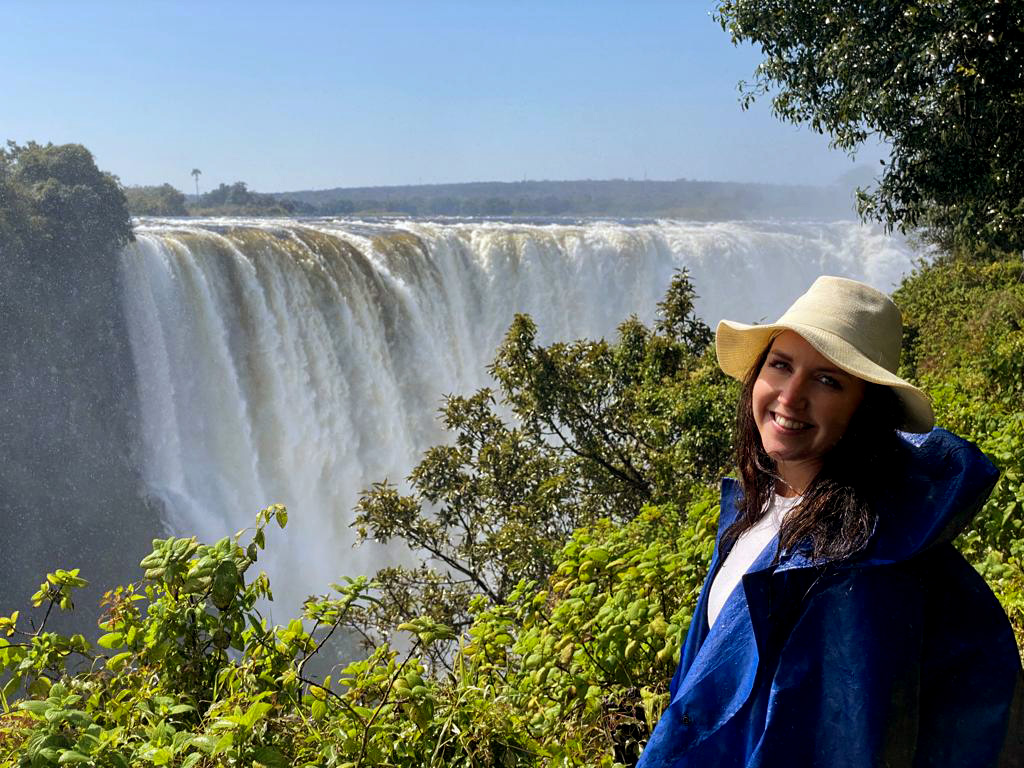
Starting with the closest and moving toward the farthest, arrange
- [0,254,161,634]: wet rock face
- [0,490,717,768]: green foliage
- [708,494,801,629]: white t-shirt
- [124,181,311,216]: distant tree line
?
1. [708,494,801,629]: white t-shirt
2. [0,490,717,768]: green foliage
3. [0,254,161,634]: wet rock face
4. [124,181,311,216]: distant tree line

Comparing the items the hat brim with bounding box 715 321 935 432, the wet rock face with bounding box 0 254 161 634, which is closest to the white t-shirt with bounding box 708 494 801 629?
the hat brim with bounding box 715 321 935 432

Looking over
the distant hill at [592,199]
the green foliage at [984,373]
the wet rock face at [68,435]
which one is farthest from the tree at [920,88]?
the distant hill at [592,199]

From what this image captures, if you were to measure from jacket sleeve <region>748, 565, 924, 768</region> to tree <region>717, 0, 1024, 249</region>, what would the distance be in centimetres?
651

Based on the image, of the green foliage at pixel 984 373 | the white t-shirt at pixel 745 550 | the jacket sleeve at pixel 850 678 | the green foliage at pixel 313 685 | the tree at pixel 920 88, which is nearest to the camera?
the jacket sleeve at pixel 850 678

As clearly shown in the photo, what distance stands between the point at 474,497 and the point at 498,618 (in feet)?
22.6

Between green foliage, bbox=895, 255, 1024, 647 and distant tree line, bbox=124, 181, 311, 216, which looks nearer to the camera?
green foliage, bbox=895, 255, 1024, 647

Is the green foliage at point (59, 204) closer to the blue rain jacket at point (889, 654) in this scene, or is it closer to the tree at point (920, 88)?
the tree at point (920, 88)

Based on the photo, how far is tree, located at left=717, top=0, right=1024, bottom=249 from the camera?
22.2 feet

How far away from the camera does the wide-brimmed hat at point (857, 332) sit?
1445 millimetres

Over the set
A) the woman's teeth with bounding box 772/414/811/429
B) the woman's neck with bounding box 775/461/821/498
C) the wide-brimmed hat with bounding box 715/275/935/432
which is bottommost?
the woman's neck with bounding box 775/461/821/498

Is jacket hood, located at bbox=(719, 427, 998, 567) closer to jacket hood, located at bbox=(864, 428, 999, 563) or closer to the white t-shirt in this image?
jacket hood, located at bbox=(864, 428, 999, 563)

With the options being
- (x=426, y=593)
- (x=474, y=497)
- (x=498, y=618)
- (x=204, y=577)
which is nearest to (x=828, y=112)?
(x=474, y=497)

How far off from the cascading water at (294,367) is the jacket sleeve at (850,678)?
13203mm

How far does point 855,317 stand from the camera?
1509mm
